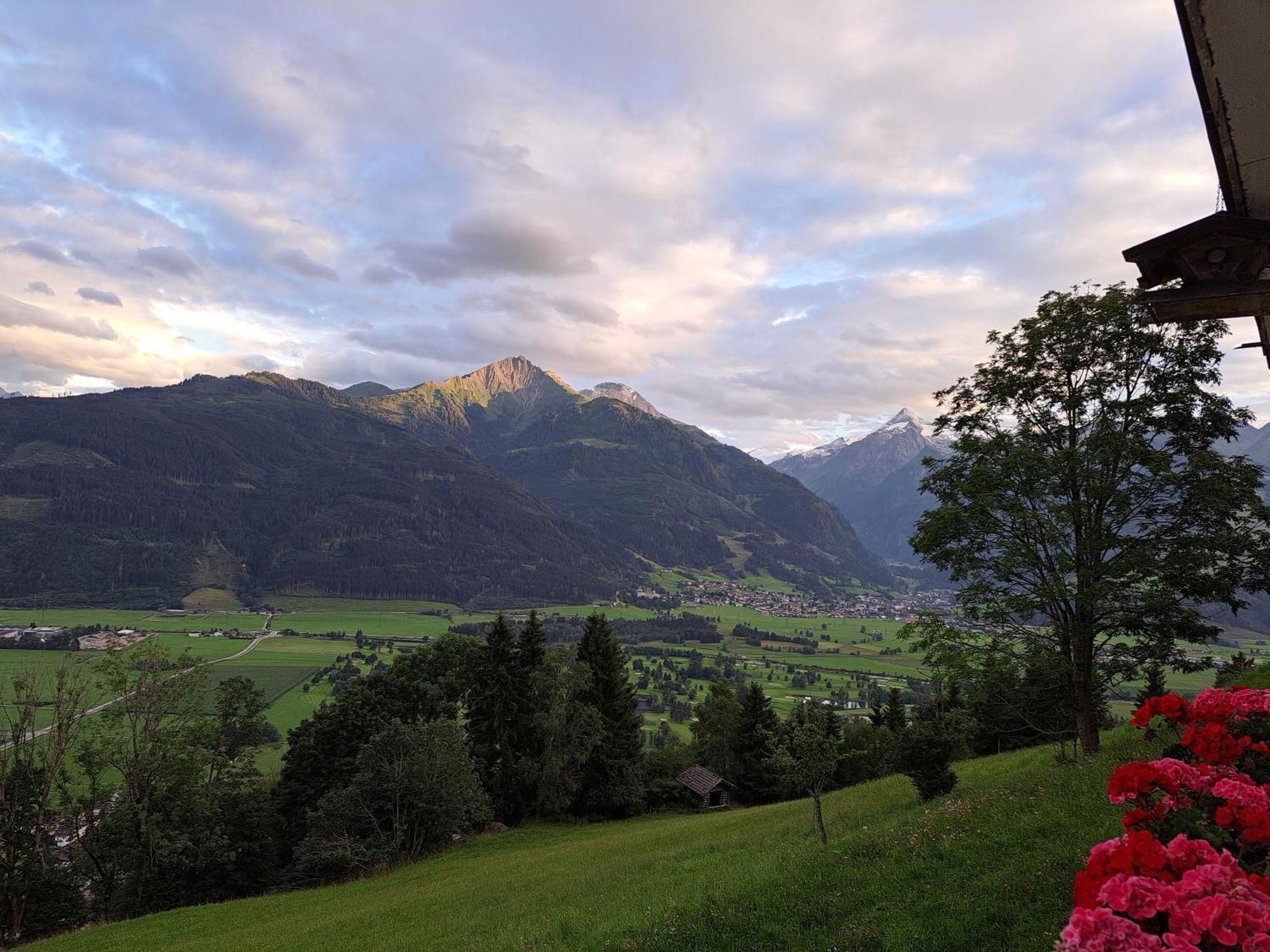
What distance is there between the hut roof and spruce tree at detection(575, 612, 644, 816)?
6.86 m

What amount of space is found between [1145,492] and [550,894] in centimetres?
2229

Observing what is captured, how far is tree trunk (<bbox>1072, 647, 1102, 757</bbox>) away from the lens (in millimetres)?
17859

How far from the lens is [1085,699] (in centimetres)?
1823

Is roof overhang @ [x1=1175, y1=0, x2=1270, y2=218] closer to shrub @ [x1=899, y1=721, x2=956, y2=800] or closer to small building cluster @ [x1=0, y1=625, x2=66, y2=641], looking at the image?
shrub @ [x1=899, y1=721, x2=956, y2=800]

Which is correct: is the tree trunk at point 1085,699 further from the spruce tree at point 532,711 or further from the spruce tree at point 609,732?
the spruce tree at point 532,711

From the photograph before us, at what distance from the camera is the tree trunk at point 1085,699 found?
17859mm

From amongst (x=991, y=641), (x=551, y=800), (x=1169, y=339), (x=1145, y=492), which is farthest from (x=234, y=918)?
(x=1169, y=339)

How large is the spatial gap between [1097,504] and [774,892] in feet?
46.9

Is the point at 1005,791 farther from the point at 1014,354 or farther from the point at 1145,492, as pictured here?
the point at 1014,354

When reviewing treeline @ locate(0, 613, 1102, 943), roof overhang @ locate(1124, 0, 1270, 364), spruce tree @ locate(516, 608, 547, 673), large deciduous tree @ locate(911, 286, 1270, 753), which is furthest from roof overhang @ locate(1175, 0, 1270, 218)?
spruce tree @ locate(516, 608, 547, 673)

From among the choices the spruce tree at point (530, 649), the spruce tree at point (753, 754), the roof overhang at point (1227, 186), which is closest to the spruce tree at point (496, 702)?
the spruce tree at point (530, 649)

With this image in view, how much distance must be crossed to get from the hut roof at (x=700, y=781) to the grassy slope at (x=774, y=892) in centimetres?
2638

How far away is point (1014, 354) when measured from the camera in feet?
63.1

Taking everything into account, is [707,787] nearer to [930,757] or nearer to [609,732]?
[609,732]
